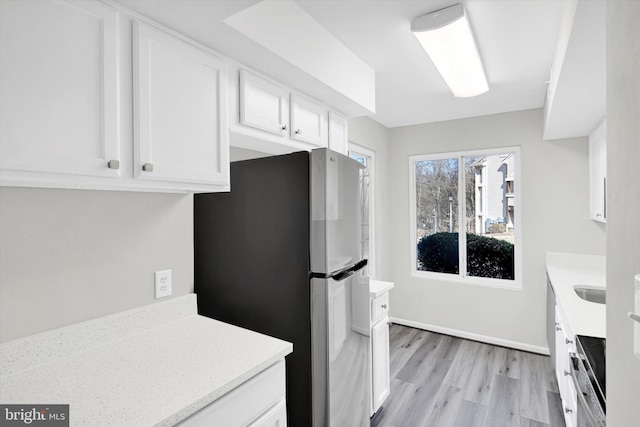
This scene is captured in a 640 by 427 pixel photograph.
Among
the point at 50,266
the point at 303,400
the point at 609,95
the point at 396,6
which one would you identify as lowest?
the point at 303,400

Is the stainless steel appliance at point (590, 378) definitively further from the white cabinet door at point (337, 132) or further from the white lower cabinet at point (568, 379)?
the white cabinet door at point (337, 132)

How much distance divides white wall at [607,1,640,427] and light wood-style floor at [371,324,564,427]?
1.76 m

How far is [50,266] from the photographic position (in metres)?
1.24

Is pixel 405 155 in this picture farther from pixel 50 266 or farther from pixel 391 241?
pixel 50 266

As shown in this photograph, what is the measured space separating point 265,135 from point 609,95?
1403mm

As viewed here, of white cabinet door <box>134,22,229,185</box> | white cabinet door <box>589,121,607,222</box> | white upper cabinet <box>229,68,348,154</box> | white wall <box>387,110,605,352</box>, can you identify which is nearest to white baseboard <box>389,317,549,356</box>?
white wall <box>387,110,605,352</box>

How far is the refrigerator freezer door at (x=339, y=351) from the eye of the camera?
149 cm

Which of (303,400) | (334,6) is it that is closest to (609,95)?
(334,6)

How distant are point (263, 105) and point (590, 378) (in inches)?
70.0

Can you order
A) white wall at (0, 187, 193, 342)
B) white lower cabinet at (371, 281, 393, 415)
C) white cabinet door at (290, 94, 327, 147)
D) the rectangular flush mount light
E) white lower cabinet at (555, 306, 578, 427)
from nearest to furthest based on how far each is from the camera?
white wall at (0, 187, 193, 342), white lower cabinet at (555, 306, 578, 427), the rectangular flush mount light, white cabinet door at (290, 94, 327, 147), white lower cabinet at (371, 281, 393, 415)

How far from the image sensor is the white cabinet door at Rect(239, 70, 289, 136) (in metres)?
1.65

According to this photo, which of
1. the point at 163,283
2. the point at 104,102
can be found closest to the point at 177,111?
the point at 104,102

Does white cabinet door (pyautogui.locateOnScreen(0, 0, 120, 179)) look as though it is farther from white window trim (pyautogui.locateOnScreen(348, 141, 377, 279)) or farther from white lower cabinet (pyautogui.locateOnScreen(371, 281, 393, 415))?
white window trim (pyautogui.locateOnScreen(348, 141, 377, 279))

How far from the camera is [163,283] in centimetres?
162
